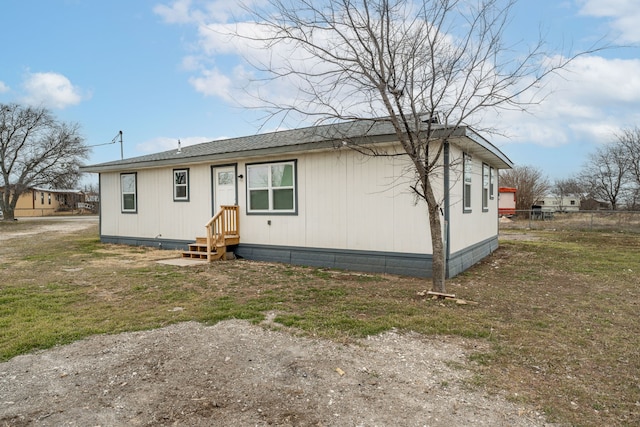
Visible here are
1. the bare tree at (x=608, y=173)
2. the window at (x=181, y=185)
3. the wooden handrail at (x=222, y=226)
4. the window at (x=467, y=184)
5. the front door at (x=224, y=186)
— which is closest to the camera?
the window at (x=467, y=184)

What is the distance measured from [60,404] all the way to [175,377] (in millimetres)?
727

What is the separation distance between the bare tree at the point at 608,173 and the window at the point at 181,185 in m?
28.2

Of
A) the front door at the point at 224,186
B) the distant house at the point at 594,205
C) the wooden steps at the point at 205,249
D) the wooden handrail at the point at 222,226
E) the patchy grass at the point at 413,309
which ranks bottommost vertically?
the patchy grass at the point at 413,309

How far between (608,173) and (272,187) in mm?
29439

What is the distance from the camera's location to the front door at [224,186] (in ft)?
31.8

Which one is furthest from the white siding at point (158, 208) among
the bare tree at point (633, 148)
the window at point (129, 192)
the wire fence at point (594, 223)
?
the bare tree at point (633, 148)

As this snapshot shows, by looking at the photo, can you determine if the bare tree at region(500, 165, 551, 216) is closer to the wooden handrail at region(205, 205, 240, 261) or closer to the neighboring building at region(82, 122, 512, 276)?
the neighboring building at region(82, 122, 512, 276)

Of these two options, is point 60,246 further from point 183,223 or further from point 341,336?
point 341,336

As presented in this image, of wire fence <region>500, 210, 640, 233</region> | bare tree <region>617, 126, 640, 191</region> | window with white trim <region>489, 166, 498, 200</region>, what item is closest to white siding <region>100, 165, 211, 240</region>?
window with white trim <region>489, 166, 498, 200</region>

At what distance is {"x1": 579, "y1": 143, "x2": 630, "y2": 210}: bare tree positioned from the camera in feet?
85.8

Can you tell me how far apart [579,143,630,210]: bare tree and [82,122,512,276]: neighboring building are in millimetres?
20833

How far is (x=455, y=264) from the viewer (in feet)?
24.5

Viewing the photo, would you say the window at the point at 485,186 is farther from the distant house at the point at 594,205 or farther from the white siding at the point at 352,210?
the distant house at the point at 594,205

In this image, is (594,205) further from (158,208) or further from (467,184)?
(158,208)
